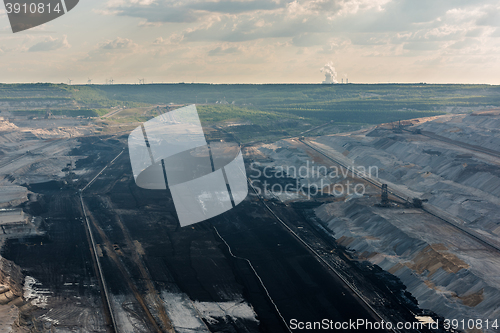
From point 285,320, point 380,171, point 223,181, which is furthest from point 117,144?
point 285,320

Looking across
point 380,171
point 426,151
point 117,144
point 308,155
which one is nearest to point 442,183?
point 380,171

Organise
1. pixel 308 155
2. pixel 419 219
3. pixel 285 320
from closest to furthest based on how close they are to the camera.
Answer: pixel 285 320 → pixel 419 219 → pixel 308 155

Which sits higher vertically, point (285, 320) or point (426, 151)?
point (426, 151)

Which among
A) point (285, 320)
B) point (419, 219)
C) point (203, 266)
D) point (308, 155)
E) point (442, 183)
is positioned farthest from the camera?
point (308, 155)

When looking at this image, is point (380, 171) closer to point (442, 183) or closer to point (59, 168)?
point (442, 183)

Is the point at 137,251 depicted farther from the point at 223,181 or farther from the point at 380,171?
the point at 380,171

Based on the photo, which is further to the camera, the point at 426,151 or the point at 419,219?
the point at 426,151
